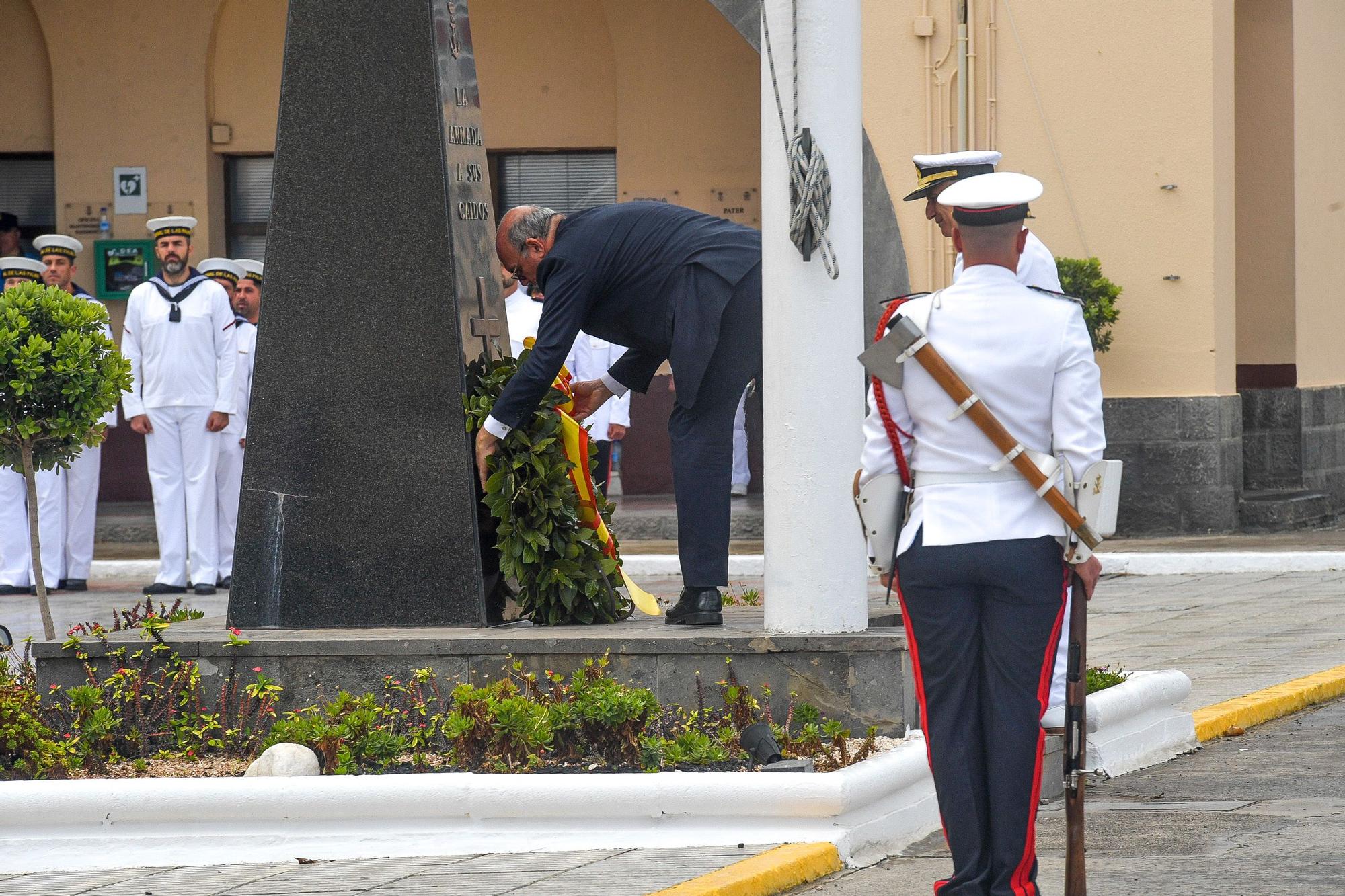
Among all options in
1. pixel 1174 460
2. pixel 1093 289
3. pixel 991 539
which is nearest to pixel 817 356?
pixel 991 539

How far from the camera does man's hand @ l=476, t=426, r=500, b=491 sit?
671 cm

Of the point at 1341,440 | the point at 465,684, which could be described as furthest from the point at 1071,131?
the point at 465,684

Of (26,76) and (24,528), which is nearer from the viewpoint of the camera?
(24,528)

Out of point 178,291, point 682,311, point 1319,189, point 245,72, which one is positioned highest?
point 245,72

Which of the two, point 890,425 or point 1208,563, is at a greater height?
point 890,425

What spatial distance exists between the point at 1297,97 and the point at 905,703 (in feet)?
37.4

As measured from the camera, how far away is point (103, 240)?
724 inches

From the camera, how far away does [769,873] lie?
5.04m

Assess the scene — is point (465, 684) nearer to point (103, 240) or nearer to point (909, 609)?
point (909, 609)

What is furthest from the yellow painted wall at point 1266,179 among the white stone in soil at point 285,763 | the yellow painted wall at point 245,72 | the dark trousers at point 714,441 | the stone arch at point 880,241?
the white stone in soil at point 285,763

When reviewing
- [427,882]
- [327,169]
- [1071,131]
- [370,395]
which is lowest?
[427,882]

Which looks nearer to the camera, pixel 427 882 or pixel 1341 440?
pixel 427 882

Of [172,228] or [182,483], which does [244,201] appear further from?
[182,483]

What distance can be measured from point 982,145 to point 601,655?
8.99 m
